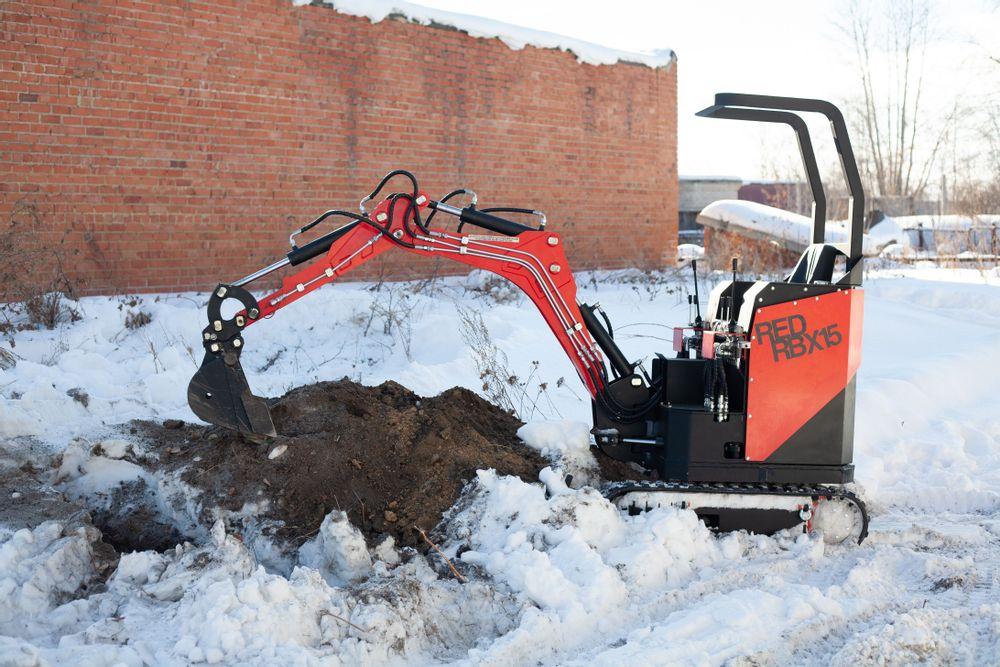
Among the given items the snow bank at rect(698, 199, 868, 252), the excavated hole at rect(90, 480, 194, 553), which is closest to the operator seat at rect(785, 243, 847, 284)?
the excavated hole at rect(90, 480, 194, 553)

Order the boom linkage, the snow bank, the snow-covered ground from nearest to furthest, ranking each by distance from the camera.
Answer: the snow-covered ground, the boom linkage, the snow bank

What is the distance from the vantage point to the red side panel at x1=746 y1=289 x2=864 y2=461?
15.7 ft

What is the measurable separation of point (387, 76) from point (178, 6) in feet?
10.4

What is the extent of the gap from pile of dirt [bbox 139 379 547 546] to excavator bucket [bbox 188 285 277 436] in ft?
0.79

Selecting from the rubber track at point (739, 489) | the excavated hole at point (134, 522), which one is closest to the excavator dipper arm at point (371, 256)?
the excavated hole at point (134, 522)

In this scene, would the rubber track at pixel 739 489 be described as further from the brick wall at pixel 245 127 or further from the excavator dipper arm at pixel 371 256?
the brick wall at pixel 245 127

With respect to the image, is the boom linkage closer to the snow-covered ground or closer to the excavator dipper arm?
the excavator dipper arm

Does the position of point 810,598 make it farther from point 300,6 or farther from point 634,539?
point 300,6

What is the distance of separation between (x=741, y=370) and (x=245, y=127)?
28.2 feet

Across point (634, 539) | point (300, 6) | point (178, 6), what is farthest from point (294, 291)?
point (300, 6)

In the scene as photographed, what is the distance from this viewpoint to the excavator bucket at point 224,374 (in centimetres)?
473

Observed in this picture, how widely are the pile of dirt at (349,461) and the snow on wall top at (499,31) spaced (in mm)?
8272

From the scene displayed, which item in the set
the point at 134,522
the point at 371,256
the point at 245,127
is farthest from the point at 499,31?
the point at 134,522

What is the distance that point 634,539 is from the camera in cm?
451
